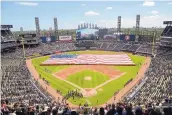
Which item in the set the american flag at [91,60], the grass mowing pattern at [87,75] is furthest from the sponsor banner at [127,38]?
the grass mowing pattern at [87,75]

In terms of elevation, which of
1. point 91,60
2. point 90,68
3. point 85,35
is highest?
point 85,35

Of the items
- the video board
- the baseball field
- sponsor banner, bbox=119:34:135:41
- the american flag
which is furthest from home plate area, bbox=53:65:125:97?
the video board

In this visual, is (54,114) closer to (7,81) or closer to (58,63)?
(7,81)

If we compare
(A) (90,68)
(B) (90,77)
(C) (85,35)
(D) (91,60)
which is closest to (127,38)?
(C) (85,35)

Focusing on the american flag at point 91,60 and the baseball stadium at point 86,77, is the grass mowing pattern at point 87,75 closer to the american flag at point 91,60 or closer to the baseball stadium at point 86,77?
the baseball stadium at point 86,77

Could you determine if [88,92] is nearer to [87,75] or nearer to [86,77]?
[86,77]

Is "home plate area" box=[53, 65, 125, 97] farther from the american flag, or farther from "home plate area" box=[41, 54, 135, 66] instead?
the american flag

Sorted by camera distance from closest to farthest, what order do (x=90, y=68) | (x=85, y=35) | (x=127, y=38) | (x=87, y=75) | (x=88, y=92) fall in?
(x=88, y=92) → (x=87, y=75) → (x=90, y=68) → (x=127, y=38) → (x=85, y=35)

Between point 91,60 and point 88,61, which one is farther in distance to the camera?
point 91,60
